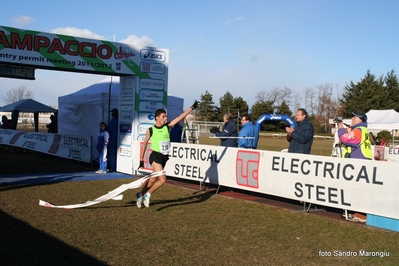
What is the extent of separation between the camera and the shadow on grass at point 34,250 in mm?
5359

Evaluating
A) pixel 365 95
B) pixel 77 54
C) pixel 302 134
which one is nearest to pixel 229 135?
pixel 302 134

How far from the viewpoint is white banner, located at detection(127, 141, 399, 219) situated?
24.7 ft

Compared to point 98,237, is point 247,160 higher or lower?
higher

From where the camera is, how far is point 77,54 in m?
13.6

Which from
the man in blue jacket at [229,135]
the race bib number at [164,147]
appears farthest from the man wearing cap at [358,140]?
the man in blue jacket at [229,135]

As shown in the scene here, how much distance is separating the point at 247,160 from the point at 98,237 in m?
4.54

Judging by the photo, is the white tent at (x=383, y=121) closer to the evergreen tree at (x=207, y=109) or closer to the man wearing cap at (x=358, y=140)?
the man wearing cap at (x=358, y=140)

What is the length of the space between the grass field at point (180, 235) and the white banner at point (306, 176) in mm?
395

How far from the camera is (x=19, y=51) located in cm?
1270

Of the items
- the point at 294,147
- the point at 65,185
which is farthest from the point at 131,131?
the point at 294,147

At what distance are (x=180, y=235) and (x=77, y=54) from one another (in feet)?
27.7

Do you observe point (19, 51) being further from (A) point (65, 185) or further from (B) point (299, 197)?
(B) point (299, 197)

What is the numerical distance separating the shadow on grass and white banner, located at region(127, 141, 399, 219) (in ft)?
15.4

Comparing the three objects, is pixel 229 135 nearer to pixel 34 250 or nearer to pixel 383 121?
pixel 34 250
